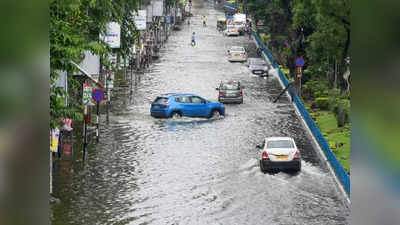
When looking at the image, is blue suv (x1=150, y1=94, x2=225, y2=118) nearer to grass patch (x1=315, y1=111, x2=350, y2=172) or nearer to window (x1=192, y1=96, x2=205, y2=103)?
window (x1=192, y1=96, x2=205, y2=103)

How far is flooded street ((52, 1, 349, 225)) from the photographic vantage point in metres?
25.3

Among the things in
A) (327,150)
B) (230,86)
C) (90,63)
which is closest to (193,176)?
(327,150)

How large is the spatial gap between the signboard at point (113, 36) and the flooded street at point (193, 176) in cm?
501

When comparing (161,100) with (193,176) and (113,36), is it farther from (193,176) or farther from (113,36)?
(193,176)

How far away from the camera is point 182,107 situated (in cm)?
5128

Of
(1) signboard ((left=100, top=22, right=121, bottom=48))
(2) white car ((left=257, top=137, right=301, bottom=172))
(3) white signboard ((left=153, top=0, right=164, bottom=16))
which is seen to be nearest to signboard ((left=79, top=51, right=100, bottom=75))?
(1) signboard ((left=100, top=22, right=121, bottom=48))

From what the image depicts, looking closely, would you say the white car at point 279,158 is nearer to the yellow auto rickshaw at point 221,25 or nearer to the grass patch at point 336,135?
the grass patch at point 336,135

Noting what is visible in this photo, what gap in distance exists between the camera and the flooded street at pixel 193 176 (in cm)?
2533

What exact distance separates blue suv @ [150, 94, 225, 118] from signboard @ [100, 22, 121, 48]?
6.80 meters

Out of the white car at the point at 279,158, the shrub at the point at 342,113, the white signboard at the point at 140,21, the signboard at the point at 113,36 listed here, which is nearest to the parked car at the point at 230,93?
the shrub at the point at 342,113
